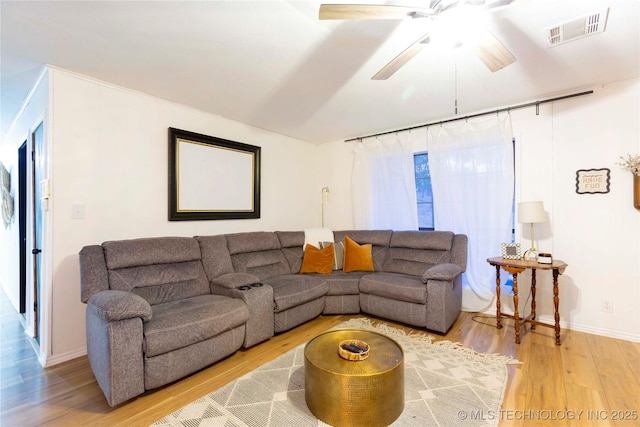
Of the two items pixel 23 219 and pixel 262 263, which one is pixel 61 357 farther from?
pixel 23 219

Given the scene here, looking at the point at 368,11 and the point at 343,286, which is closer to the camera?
the point at 368,11

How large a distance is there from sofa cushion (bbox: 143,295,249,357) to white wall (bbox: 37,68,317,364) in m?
0.88

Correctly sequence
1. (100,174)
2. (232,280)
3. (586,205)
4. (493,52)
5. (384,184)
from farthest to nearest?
(384,184)
(586,205)
(232,280)
(100,174)
(493,52)

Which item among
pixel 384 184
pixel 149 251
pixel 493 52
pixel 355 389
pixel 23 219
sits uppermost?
pixel 493 52

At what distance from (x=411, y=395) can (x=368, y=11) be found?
2.27 meters

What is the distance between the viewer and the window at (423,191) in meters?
3.95

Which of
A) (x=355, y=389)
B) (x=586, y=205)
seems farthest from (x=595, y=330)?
(x=355, y=389)

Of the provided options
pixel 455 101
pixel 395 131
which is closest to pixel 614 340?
pixel 455 101

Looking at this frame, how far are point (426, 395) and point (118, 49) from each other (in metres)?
3.28

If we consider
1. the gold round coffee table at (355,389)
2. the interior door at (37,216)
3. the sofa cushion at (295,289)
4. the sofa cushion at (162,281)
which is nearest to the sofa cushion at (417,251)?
the sofa cushion at (295,289)

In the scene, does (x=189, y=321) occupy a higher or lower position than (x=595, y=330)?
higher

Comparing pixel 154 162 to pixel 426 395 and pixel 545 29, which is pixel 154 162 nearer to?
pixel 426 395

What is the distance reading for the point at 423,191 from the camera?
157 inches

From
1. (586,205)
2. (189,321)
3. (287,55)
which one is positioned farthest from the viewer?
(586,205)
